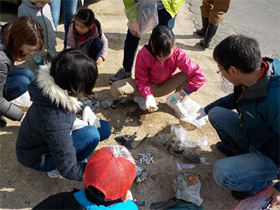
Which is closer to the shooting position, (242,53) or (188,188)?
(242,53)

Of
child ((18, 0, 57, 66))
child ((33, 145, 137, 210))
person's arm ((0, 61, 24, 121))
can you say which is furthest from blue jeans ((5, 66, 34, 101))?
child ((33, 145, 137, 210))

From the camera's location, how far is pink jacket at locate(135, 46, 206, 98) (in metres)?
2.65

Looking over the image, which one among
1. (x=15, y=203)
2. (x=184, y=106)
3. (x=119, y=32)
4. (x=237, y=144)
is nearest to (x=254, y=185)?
(x=237, y=144)

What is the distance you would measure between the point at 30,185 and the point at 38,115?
80 cm

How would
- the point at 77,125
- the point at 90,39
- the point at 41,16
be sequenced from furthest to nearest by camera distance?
1. the point at 90,39
2. the point at 41,16
3. the point at 77,125

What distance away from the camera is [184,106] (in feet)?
9.35

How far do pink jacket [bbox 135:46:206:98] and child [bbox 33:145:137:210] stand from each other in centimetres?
136

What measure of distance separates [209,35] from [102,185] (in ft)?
11.3

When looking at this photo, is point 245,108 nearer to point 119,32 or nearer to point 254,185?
point 254,185

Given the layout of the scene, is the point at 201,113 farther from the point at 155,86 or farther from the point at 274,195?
the point at 274,195

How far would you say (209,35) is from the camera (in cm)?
405

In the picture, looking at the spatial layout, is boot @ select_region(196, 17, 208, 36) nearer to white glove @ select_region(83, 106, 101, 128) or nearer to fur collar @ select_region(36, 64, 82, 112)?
white glove @ select_region(83, 106, 101, 128)

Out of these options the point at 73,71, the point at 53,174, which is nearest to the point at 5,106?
the point at 53,174

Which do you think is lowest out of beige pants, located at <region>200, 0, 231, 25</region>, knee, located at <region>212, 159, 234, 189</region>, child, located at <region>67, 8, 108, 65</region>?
knee, located at <region>212, 159, 234, 189</region>
